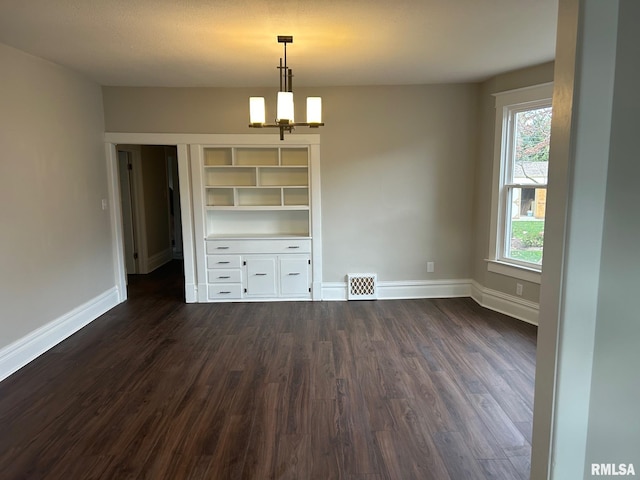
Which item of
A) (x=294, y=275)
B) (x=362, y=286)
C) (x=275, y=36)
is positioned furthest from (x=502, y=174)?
(x=275, y=36)

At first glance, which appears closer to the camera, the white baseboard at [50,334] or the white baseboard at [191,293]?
the white baseboard at [50,334]

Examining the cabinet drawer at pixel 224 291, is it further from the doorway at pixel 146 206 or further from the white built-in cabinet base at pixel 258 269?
the doorway at pixel 146 206

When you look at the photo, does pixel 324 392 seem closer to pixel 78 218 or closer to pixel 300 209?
pixel 300 209

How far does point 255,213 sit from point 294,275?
3.11 ft

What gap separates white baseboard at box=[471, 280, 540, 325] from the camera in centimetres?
404

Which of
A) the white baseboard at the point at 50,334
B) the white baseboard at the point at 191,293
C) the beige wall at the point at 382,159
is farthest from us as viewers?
the white baseboard at the point at 191,293

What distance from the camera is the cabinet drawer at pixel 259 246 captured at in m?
4.72

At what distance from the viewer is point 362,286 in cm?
484

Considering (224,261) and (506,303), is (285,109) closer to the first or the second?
(224,261)

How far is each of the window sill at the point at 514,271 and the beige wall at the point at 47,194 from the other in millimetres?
4447

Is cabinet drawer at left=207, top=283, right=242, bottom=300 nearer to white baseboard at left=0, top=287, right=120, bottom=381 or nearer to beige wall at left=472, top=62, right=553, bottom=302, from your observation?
white baseboard at left=0, top=287, right=120, bottom=381

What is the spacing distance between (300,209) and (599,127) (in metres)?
3.75

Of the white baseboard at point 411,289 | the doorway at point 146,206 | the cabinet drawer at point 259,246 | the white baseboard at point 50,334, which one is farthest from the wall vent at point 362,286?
the doorway at point 146,206

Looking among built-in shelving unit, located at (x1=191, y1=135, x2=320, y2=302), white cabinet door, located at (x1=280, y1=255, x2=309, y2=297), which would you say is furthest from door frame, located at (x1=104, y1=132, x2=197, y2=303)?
white cabinet door, located at (x1=280, y1=255, x2=309, y2=297)
